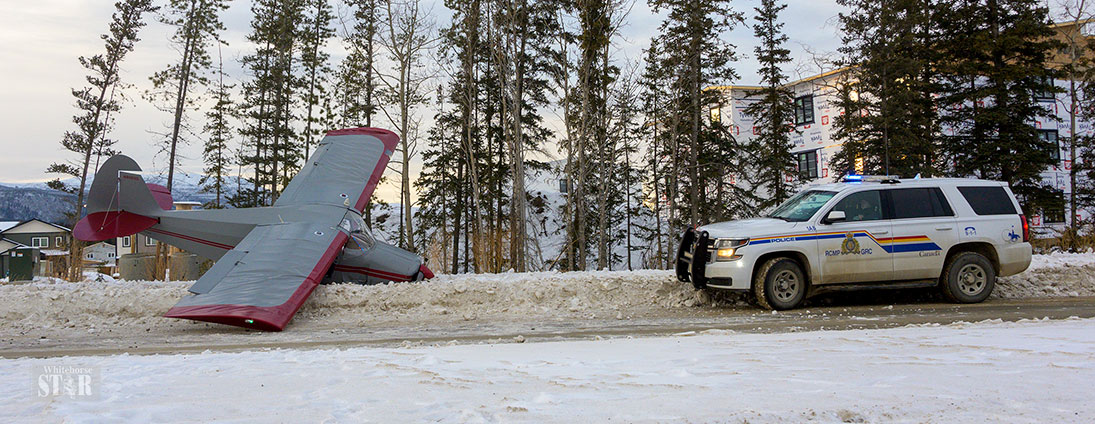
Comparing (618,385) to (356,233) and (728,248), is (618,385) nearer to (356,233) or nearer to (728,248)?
(728,248)

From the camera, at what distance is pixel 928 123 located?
28.0m

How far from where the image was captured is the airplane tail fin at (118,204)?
12.9 m

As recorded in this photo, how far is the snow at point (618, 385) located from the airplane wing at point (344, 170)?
736 cm

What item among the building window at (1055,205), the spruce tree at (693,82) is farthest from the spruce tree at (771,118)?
the building window at (1055,205)

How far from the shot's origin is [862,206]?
9.93m

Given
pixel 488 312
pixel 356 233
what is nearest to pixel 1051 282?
pixel 488 312

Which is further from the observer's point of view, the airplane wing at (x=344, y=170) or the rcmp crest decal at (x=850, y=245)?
the airplane wing at (x=344, y=170)

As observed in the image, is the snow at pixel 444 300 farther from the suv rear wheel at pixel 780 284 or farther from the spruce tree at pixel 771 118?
the spruce tree at pixel 771 118

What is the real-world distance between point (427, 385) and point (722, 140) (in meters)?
29.6

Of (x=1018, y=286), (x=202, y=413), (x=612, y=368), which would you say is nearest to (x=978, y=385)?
(x=612, y=368)

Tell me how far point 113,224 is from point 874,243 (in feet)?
49.9

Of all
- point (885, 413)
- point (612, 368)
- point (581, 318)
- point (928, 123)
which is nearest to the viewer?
A: point (885, 413)

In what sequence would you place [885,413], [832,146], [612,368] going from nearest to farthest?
[885,413] < [612,368] < [832,146]

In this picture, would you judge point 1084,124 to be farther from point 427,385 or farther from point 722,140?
point 427,385
